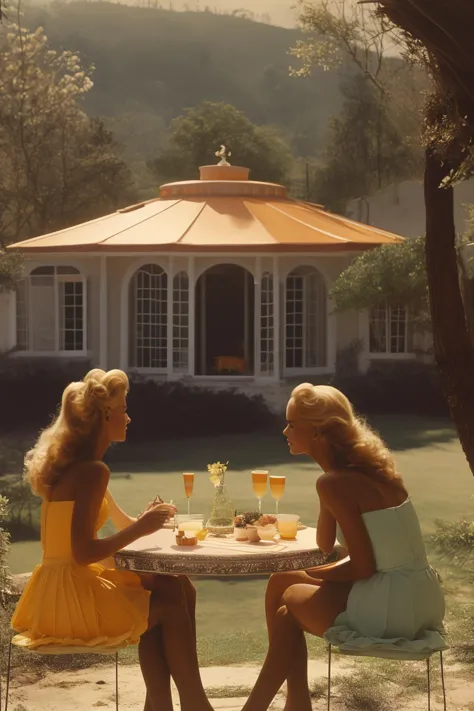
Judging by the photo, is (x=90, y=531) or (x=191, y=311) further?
(x=191, y=311)

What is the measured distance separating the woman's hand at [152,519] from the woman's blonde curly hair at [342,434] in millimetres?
654

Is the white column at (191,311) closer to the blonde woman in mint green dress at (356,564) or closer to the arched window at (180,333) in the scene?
the arched window at (180,333)

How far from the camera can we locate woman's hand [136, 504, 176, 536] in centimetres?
498

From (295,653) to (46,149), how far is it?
34076 millimetres

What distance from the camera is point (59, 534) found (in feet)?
16.7

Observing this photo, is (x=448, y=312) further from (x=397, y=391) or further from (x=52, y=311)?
(x=52, y=311)

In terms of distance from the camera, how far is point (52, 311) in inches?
953

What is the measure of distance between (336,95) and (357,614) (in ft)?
368

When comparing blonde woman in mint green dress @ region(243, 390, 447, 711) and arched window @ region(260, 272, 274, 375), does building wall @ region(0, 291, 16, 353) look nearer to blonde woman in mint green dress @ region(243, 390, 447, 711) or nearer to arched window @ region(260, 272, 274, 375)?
arched window @ region(260, 272, 274, 375)

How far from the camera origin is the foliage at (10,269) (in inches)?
824

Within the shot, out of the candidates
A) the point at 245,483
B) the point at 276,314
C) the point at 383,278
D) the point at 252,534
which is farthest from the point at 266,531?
the point at 276,314

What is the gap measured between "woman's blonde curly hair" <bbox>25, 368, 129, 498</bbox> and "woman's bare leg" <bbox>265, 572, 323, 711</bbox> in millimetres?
944

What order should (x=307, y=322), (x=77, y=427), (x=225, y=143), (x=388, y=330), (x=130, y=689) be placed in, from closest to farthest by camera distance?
(x=77, y=427) → (x=130, y=689) → (x=307, y=322) → (x=388, y=330) → (x=225, y=143)

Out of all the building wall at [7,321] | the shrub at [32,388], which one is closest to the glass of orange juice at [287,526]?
the shrub at [32,388]
